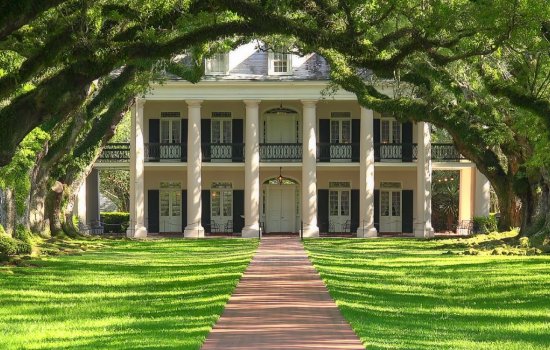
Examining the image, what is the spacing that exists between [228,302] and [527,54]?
9.15 m

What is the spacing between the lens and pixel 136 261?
30.2 m

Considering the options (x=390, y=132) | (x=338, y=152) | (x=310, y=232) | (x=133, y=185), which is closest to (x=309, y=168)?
(x=338, y=152)

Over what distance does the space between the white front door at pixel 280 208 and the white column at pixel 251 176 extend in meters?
3.37

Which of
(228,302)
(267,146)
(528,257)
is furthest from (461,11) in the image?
(267,146)

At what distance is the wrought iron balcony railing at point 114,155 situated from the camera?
168ft

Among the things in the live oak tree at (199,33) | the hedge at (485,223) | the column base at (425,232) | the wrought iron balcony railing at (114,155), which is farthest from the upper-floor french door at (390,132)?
the live oak tree at (199,33)

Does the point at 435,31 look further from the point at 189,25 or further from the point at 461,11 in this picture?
the point at 189,25

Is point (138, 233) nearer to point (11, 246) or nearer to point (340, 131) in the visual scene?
point (340, 131)

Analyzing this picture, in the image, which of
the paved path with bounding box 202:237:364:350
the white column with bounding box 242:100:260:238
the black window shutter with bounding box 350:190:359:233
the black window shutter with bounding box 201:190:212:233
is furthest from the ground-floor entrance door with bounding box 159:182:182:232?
the paved path with bounding box 202:237:364:350

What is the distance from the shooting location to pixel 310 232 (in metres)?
47.2

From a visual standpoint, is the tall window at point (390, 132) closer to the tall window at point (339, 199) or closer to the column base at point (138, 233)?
the tall window at point (339, 199)

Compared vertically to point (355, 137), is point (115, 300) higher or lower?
lower

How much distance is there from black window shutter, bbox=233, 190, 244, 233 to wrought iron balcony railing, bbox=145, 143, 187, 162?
2983 millimetres

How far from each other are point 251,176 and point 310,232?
3533 mm
